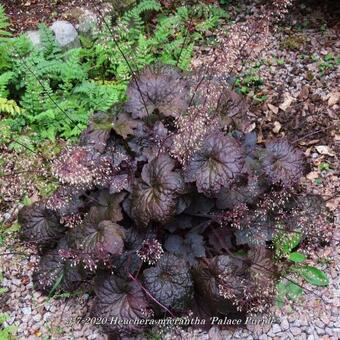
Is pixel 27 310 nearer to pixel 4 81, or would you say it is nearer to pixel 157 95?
pixel 157 95

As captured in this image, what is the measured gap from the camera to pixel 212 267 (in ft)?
8.86

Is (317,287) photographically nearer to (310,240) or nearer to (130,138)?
(310,240)

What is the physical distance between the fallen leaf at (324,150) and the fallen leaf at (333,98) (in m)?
0.46

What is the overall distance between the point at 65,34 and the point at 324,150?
247cm

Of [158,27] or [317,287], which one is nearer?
[317,287]

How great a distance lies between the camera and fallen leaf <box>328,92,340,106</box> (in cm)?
382

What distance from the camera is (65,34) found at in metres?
4.40

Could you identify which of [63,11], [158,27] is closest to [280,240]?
[158,27]

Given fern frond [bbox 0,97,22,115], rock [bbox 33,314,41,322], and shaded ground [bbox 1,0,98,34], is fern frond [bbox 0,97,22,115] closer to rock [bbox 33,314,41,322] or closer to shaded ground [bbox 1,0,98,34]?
shaded ground [bbox 1,0,98,34]

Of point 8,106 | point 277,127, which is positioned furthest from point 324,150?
point 8,106

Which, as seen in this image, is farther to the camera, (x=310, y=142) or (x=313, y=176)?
(x=310, y=142)

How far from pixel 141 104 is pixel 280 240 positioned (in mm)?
1183

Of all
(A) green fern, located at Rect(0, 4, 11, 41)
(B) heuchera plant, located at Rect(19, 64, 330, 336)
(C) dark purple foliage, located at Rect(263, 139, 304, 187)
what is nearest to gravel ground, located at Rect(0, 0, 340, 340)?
(B) heuchera plant, located at Rect(19, 64, 330, 336)

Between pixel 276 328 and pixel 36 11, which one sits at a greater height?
pixel 36 11
